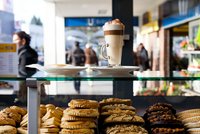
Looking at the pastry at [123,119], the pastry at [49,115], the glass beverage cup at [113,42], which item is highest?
the glass beverage cup at [113,42]

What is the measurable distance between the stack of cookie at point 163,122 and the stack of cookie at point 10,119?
67 centimetres

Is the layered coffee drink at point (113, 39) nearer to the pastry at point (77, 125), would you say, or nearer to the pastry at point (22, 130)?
the pastry at point (77, 125)

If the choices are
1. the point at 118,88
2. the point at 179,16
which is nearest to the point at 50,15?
the point at 179,16

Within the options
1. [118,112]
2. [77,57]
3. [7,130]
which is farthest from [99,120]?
[77,57]

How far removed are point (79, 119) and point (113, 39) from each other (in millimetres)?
426

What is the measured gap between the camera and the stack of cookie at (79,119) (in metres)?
A: 1.56

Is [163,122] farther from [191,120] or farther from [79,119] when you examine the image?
[79,119]

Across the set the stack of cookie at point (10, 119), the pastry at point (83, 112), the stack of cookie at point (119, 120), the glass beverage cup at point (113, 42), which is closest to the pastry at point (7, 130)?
the stack of cookie at point (10, 119)

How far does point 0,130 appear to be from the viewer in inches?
61.7

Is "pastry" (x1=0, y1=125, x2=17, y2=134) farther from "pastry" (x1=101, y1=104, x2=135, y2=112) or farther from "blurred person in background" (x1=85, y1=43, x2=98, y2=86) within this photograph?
"blurred person in background" (x1=85, y1=43, x2=98, y2=86)

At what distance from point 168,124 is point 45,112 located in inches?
25.2

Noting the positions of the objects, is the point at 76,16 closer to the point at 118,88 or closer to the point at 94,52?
the point at 94,52

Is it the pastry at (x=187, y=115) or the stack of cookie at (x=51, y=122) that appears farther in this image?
the pastry at (x=187, y=115)

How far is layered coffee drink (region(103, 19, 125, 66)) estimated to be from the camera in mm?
1633
